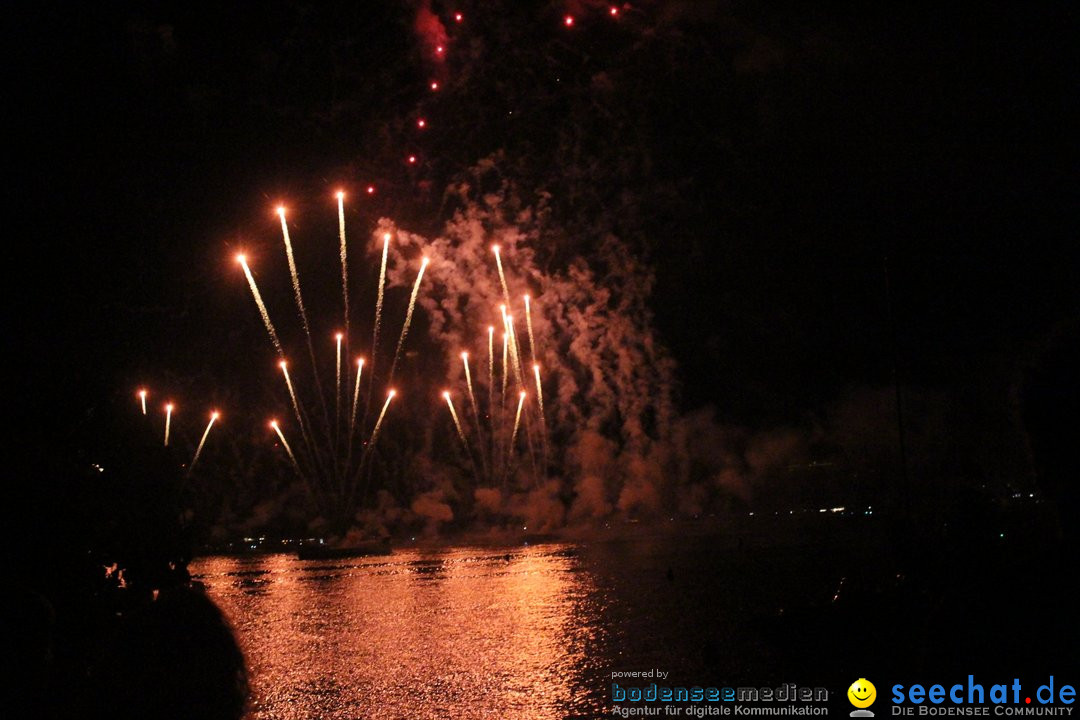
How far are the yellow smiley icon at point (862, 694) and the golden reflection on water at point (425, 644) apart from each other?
15.8 feet

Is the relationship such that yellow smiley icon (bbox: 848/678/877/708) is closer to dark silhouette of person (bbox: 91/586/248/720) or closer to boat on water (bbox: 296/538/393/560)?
dark silhouette of person (bbox: 91/586/248/720)

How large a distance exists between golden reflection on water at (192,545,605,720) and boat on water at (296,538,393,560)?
18858 mm

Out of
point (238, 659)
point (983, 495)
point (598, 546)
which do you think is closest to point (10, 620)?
point (983, 495)

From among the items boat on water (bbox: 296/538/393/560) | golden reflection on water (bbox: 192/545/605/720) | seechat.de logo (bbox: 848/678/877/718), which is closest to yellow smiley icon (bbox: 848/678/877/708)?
seechat.de logo (bbox: 848/678/877/718)

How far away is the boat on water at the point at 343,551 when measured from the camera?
51344 mm

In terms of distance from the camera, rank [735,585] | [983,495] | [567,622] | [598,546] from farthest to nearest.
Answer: [598,546] < [735,585] < [567,622] < [983,495]

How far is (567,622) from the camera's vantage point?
670 inches

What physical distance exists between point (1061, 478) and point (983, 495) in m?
8.49

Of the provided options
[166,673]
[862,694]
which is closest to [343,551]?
[166,673]

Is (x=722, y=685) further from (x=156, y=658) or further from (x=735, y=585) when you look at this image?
(x=735, y=585)

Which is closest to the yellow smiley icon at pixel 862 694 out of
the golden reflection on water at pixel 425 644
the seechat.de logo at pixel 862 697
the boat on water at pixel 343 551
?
the seechat.de logo at pixel 862 697

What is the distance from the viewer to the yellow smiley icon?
4625mm

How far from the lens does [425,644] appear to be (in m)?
15.2

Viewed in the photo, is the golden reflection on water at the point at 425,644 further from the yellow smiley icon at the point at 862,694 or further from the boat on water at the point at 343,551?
the boat on water at the point at 343,551
